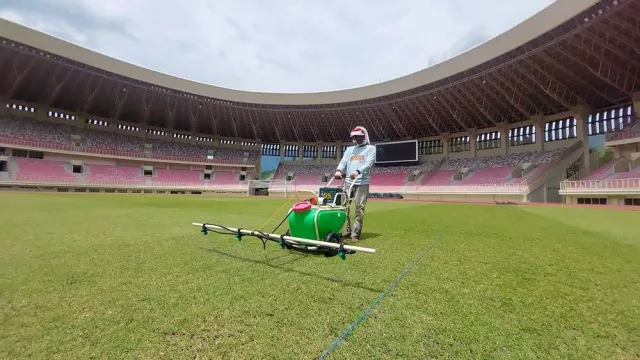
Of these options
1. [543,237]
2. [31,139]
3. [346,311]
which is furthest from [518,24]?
[31,139]

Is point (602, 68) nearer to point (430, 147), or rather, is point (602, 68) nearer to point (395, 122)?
point (395, 122)

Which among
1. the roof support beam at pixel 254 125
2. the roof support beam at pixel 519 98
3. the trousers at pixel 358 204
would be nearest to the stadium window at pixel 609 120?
the roof support beam at pixel 519 98

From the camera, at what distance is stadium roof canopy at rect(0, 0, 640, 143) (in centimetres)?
2545

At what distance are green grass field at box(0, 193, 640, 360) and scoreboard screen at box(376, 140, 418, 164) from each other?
45.8m

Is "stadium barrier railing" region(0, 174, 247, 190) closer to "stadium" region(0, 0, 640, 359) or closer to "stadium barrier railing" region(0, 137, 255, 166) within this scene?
"stadium" region(0, 0, 640, 359)

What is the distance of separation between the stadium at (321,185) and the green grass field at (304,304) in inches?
0.9

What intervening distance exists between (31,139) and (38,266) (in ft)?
170

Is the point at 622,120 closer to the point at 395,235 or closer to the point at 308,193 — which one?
the point at 395,235

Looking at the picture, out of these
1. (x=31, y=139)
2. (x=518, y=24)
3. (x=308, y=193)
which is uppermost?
(x=518, y=24)

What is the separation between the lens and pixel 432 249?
18.7 ft

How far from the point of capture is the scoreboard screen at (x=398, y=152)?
163 ft

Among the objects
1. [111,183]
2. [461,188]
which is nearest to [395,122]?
[461,188]

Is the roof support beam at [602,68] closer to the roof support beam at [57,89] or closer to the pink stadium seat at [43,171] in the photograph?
the roof support beam at [57,89]

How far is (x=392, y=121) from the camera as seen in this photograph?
51.0 m
